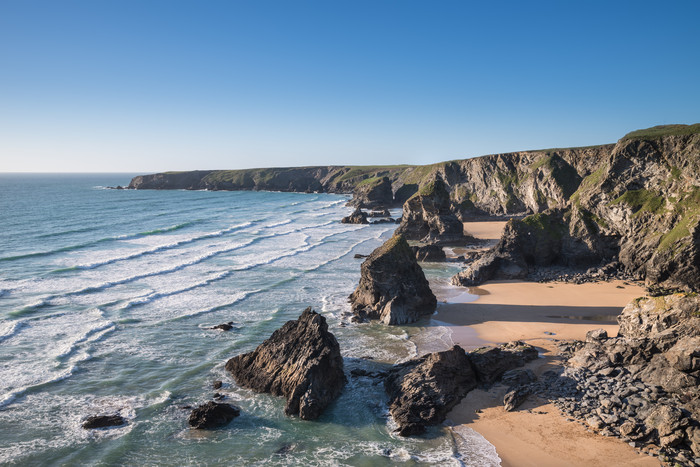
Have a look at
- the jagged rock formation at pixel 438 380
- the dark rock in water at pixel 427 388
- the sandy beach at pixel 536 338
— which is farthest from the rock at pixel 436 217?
the dark rock in water at pixel 427 388

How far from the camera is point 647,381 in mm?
17203

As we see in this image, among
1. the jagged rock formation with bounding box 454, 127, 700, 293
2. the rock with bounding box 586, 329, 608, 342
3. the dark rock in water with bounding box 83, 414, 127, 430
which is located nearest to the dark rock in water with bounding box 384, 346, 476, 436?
the rock with bounding box 586, 329, 608, 342

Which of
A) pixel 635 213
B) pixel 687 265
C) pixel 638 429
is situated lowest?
pixel 638 429

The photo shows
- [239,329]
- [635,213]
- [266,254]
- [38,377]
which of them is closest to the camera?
[38,377]

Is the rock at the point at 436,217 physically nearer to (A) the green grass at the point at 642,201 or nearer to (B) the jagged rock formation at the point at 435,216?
(B) the jagged rock formation at the point at 435,216

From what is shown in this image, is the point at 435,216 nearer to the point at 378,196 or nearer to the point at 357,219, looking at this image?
the point at 357,219

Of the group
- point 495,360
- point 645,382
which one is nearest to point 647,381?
point 645,382

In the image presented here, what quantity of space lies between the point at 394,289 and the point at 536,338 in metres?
8.94

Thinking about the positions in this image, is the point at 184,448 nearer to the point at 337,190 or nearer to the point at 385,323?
the point at 385,323

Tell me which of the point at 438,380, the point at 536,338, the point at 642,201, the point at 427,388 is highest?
the point at 642,201

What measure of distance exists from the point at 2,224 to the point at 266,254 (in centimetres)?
4835

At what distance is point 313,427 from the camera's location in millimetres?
17266

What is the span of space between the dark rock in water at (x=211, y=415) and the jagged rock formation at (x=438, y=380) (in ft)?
21.3

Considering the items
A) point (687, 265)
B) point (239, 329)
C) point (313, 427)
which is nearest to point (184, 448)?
point (313, 427)
